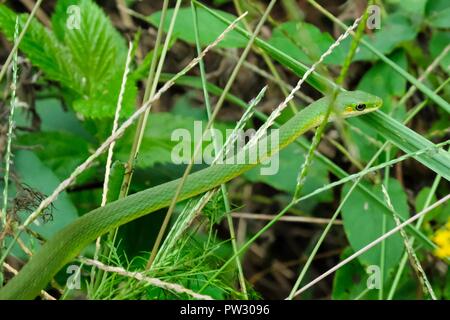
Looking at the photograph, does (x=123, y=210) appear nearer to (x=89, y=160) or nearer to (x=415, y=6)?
(x=89, y=160)

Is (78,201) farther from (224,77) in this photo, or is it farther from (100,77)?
(224,77)

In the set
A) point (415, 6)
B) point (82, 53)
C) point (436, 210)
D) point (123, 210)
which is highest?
point (415, 6)

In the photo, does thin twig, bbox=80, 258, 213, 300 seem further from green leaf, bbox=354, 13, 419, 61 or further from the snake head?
green leaf, bbox=354, 13, 419, 61

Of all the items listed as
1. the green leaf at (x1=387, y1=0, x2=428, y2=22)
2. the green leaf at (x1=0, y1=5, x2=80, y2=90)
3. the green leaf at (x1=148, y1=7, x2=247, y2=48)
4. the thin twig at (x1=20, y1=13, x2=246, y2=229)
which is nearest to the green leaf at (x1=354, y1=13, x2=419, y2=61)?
the green leaf at (x1=387, y1=0, x2=428, y2=22)

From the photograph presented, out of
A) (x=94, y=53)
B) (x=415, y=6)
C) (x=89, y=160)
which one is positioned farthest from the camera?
(x=415, y=6)

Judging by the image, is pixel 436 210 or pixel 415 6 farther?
pixel 415 6

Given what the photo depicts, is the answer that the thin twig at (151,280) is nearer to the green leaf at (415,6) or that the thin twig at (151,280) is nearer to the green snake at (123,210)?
the green snake at (123,210)

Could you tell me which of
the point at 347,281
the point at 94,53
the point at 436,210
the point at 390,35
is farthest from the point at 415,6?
the point at 94,53
